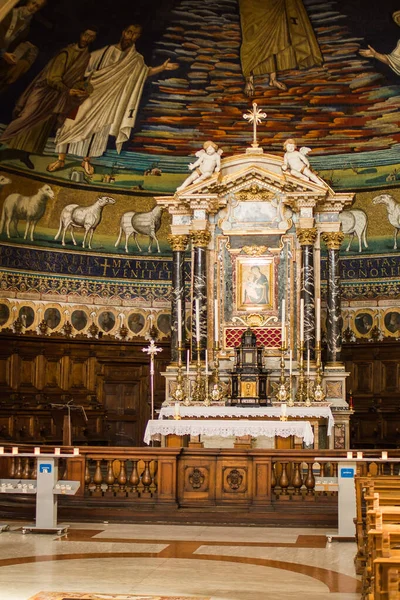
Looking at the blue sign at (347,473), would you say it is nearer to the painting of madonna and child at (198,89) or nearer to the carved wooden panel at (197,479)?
the carved wooden panel at (197,479)

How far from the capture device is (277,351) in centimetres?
1919

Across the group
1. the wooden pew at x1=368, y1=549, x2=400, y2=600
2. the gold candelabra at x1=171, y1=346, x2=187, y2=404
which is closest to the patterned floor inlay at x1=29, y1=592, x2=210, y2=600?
the wooden pew at x1=368, y1=549, x2=400, y2=600

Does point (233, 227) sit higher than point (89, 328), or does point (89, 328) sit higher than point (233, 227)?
point (233, 227)

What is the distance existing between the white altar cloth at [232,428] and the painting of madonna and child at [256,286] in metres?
3.41

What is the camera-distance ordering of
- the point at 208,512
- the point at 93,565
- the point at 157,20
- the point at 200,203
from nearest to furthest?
the point at 93,565 → the point at 208,512 → the point at 200,203 → the point at 157,20

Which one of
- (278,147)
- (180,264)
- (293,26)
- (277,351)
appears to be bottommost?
(277,351)

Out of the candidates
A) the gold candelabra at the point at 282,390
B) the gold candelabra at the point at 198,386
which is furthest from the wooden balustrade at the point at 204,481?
the gold candelabra at the point at 198,386

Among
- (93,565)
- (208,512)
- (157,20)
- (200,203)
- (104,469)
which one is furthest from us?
(157,20)

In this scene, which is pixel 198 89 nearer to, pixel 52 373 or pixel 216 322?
pixel 216 322

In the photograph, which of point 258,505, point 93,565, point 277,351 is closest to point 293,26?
point 277,351

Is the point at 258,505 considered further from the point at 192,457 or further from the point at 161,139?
the point at 161,139

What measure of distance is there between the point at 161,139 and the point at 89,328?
455 cm

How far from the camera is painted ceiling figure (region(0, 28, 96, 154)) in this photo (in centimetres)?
2059

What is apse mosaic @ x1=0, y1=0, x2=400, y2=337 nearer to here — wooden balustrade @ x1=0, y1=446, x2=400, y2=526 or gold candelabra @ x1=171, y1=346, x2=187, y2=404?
gold candelabra @ x1=171, y1=346, x2=187, y2=404
